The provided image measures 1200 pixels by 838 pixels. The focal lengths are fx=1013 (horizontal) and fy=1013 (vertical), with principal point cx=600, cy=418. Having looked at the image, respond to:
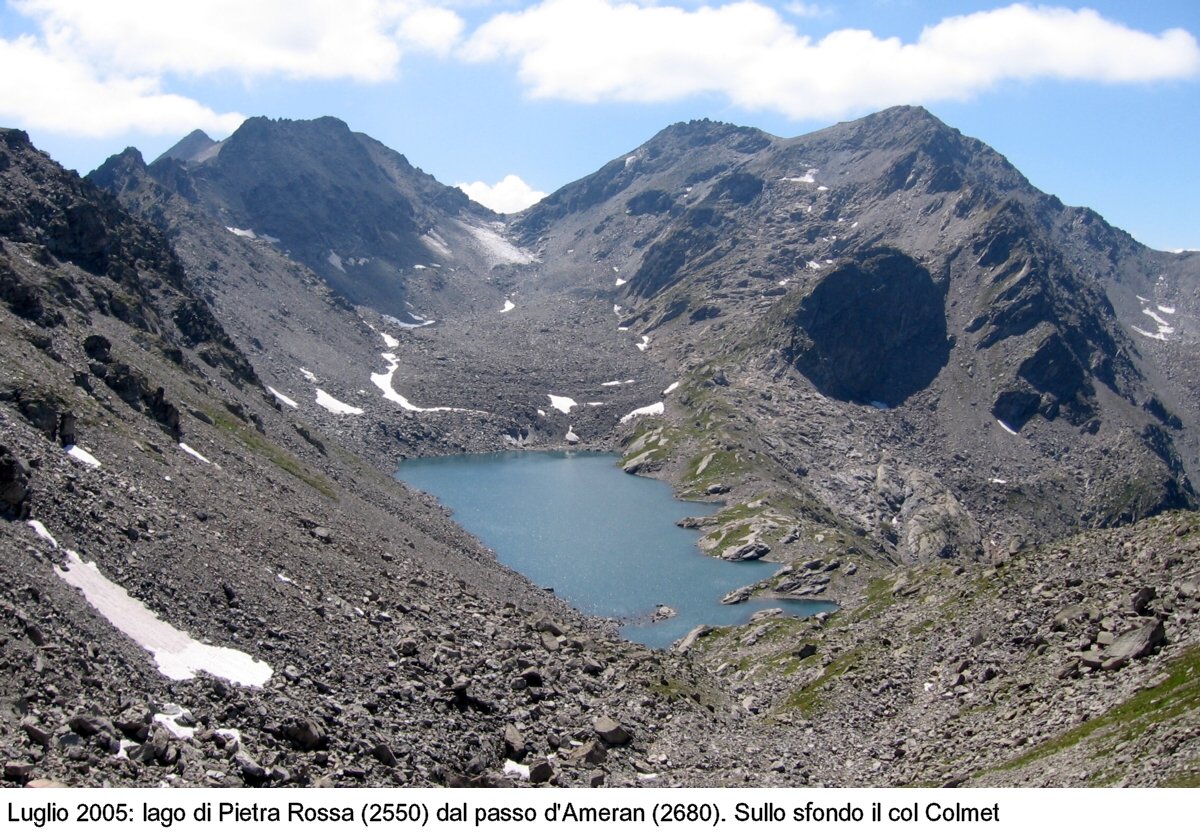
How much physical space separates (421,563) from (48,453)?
33.9 metres

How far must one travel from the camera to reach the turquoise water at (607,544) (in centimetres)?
11425

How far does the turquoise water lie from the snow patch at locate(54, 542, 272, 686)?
6024 cm

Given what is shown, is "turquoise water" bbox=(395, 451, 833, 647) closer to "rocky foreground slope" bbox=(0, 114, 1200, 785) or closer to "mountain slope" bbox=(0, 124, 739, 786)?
"rocky foreground slope" bbox=(0, 114, 1200, 785)

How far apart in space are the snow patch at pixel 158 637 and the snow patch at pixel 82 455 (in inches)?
577

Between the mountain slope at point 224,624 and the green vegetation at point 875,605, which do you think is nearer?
the mountain slope at point 224,624

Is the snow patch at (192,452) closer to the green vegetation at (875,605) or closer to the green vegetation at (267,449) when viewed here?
the green vegetation at (267,449)

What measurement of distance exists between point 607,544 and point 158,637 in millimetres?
102611

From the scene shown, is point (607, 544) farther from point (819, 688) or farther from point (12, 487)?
point (12, 487)

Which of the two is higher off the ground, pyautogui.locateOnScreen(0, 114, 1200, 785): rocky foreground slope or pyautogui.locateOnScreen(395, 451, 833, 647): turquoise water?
pyautogui.locateOnScreen(395, 451, 833, 647): turquoise water

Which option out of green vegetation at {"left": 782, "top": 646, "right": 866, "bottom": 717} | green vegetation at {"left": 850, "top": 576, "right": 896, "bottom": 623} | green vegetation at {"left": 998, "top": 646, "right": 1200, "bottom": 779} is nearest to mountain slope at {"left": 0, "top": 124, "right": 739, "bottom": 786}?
green vegetation at {"left": 782, "top": 646, "right": 866, "bottom": 717}

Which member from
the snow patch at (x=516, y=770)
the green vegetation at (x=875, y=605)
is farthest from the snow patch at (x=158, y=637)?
the green vegetation at (x=875, y=605)

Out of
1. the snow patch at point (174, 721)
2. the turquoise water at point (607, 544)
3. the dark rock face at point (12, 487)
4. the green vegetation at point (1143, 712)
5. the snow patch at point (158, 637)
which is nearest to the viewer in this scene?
the snow patch at point (174, 721)

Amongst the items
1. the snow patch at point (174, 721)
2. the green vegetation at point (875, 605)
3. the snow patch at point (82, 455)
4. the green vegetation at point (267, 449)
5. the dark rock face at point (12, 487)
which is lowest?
the snow patch at point (174, 721)

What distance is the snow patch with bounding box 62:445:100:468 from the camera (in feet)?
193
